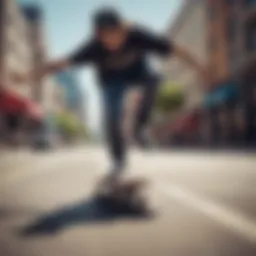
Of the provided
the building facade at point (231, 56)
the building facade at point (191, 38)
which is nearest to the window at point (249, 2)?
the building facade at point (231, 56)

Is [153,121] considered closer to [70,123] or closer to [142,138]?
[142,138]

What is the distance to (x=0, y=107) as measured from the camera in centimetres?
323

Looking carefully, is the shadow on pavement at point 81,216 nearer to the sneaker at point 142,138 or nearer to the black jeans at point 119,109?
the black jeans at point 119,109

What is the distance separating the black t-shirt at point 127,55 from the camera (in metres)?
2.93

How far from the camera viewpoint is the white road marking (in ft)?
10.0

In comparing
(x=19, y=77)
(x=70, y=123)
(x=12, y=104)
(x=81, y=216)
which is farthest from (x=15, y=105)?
(x=70, y=123)

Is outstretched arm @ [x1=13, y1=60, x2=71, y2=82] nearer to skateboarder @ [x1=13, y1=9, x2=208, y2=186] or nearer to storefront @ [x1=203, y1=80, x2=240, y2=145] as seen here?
skateboarder @ [x1=13, y1=9, x2=208, y2=186]

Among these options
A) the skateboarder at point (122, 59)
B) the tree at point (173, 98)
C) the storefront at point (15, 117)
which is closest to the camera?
the skateboarder at point (122, 59)

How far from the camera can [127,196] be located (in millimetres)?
3834

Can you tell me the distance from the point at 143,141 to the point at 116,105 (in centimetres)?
39

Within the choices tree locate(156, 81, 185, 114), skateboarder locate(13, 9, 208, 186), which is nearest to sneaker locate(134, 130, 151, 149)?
skateboarder locate(13, 9, 208, 186)

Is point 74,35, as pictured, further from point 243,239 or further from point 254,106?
point 254,106

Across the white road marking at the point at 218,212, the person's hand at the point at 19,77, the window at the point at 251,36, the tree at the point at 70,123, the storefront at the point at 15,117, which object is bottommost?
the white road marking at the point at 218,212

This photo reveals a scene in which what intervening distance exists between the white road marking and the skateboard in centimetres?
37
